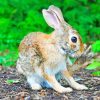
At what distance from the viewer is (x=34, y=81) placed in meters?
7.10

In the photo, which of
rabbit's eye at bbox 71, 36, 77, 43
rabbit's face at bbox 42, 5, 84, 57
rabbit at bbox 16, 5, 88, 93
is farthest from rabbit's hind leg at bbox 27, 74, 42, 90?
rabbit's eye at bbox 71, 36, 77, 43

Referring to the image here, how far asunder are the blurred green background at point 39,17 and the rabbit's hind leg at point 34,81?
168 inches

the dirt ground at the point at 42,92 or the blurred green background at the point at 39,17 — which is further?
the blurred green background at the point at 39,17

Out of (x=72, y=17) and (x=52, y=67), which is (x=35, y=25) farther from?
(x=52, y=67)

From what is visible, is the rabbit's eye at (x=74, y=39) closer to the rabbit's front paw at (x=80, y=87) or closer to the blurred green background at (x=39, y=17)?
the rabbit's front paw at (x=80, y=87)

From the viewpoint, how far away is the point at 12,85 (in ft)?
24.3

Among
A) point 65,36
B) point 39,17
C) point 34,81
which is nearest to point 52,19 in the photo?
point 65,36

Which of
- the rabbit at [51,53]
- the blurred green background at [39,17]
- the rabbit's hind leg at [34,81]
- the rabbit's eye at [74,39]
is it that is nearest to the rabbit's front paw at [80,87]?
the rabbit at [51,53]

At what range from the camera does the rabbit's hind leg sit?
7035mm

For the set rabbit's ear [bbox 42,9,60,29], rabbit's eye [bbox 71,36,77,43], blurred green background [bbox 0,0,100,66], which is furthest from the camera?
blurred green background [bbox 0,0,100,66]

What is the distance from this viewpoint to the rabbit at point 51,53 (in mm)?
6679

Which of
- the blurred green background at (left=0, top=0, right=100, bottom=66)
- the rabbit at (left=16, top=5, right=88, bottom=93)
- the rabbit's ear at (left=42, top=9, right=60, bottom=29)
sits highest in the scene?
the blurred green background at (left=0, top=0, right=100, bottom=66)

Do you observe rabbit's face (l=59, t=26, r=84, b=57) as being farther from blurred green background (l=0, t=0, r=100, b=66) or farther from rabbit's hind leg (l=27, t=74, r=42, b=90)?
blurred green background (l=0, t=0, r=100, b=66)

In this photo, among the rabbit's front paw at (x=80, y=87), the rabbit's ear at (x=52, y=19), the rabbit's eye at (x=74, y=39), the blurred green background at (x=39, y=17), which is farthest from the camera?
the blurred green background at (x=39, y=17)
